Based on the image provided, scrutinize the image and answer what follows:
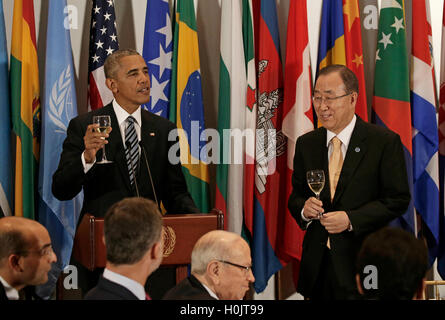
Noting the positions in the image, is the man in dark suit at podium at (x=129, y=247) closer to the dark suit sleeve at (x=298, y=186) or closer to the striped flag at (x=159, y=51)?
the dark suit sleeve at (x=298, y=186)

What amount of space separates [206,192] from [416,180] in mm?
1830

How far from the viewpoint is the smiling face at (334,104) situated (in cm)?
443

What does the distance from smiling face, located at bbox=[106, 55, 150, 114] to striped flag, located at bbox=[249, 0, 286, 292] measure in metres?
1.71

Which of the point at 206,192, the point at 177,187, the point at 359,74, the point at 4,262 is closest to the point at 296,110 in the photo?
the point at 359,74

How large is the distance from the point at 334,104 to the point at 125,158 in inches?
53.9

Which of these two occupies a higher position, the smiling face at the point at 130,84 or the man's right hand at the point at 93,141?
the smiling face at the point at 130,84

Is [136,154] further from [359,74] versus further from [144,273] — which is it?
[359,74]

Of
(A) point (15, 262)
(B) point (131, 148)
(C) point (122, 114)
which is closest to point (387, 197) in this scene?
(B) point (131, 148)

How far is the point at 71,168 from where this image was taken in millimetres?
4227

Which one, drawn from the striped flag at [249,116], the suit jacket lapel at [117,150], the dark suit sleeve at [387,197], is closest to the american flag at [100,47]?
the striped flag at [249,116]

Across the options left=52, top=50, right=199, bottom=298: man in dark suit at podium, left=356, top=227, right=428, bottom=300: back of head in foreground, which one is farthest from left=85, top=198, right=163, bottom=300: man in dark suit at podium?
left=52, top=50, right=199, bottom=298: man in dark suit at podium

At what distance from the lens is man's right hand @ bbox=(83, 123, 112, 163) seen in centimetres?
411

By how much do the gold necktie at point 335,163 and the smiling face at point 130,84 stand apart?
128cm

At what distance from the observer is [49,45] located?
19.6 ft
